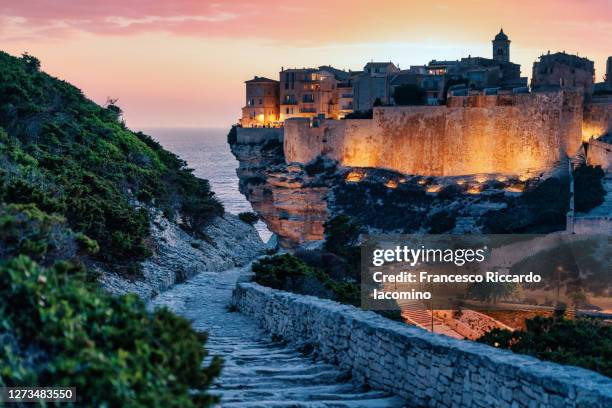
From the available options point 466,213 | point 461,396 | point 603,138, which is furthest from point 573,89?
point 461,396

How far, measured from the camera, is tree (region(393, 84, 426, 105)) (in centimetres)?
4584

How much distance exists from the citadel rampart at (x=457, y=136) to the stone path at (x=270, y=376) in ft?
94.5

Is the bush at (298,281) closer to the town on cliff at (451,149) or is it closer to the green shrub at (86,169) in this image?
the green shrub at (86,169)

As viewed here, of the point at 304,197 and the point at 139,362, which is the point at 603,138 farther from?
the point at 139,362

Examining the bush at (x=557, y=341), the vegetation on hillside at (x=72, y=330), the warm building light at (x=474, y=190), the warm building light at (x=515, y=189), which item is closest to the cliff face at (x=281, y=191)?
the warm building light at (x=474, y=190)

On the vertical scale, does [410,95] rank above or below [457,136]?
above

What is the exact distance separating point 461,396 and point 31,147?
1229cm

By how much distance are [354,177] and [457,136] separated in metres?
5.29

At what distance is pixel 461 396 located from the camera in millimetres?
6020

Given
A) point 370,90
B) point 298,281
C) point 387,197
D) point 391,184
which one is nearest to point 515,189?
point 387,197

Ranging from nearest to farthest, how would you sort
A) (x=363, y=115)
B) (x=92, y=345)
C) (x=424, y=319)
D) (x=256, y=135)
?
(x=92, y=345), (x=424, y=319), (x=363, y=115), (x=256, y=135)

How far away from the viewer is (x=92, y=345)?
4309mm

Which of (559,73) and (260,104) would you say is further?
(260,104)

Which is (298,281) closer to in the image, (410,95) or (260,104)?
(410,95)
